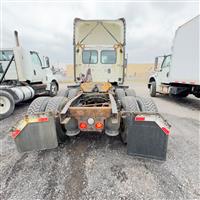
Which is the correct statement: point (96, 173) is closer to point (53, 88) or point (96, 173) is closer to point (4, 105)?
point (4, 105)

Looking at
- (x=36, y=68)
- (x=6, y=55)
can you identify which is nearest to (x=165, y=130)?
(x=36, y=68)

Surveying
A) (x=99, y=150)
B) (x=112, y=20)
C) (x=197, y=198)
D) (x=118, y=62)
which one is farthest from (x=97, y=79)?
(x=197, y=198)

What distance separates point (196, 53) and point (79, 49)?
14.4ft

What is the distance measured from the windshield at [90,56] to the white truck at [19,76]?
112 inches

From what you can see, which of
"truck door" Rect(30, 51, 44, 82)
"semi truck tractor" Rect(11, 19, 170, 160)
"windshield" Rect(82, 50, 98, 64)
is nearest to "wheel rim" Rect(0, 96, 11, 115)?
"truck door" Rect(30, 51, 44, 82)

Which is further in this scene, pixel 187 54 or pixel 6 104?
pixel 187 54

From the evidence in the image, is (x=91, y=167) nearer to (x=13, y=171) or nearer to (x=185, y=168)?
(x=13, y=171)

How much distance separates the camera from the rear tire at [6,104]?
4555 mm

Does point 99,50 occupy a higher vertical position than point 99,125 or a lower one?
higher

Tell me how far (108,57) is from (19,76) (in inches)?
162

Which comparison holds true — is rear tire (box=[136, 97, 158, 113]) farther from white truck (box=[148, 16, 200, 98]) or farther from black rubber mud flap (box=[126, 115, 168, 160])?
white truck (box=[148, 16, 200, 98])

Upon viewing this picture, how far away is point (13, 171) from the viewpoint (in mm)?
2037

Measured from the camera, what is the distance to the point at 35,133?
81.4 inches

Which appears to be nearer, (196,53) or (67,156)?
(67,156)
